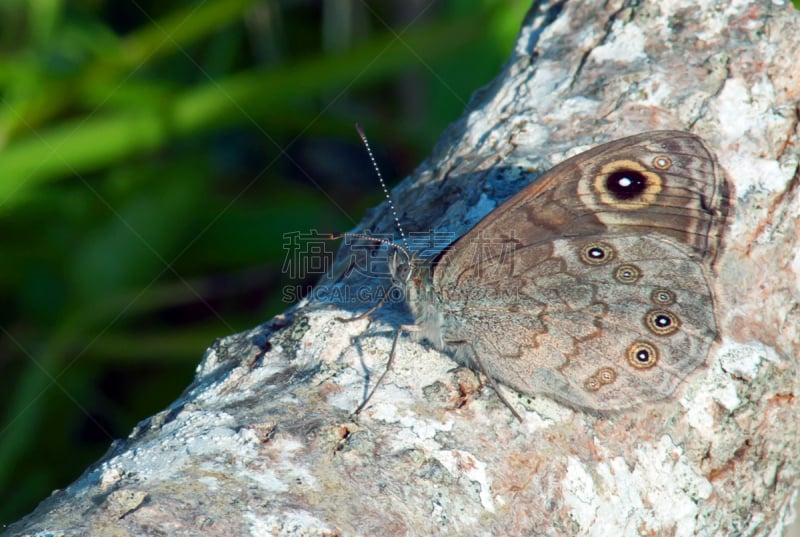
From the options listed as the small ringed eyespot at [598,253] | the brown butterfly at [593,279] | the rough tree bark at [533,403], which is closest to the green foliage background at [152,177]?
the rough tree bark at [533,403]

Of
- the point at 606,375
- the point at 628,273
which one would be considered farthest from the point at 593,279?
the point at 606,375

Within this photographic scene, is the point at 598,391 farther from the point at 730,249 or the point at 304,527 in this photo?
the point at 304,527

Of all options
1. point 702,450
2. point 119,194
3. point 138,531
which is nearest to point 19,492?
point 119,194

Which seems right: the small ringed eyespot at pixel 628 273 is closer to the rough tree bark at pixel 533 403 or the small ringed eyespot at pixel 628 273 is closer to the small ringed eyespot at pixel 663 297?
the small ringed eyespot at pixel 663 297

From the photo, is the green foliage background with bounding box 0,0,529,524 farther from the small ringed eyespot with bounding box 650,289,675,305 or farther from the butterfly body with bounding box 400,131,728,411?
the small ringed eyespot with bounding box 650,289,675,305

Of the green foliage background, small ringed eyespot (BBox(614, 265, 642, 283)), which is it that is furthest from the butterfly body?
the green foliage background
